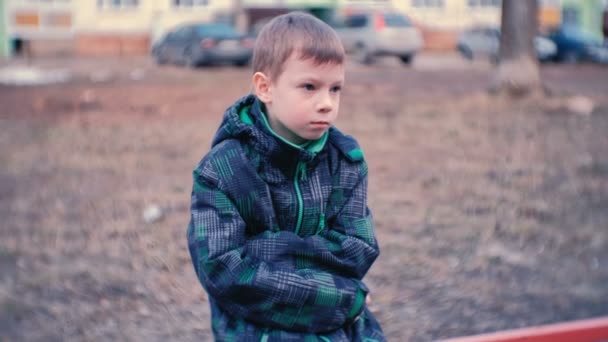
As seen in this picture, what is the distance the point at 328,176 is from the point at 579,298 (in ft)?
8.77

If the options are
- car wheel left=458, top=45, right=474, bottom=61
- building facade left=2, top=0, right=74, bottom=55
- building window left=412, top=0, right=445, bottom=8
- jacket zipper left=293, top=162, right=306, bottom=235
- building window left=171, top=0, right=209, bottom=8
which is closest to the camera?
jacket zipper left=293, top=162, right=306, bottom=235

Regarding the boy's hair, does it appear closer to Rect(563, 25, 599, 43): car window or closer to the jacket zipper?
the jacket zipper

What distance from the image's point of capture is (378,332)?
2.21 metres

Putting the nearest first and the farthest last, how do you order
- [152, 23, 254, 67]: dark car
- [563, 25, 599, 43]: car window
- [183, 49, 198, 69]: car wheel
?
[152, 23, 254, 67]: dark car
[183, 49, 198, 69]: car wheel
[563, 25, 599, 43]: car window

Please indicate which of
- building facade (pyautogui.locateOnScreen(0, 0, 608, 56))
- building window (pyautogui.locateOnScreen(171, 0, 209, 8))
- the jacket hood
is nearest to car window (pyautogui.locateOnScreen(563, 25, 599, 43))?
building facade (pyautogui.locateOnScreen(0, 0, 608, 56))

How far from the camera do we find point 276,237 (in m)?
2.03

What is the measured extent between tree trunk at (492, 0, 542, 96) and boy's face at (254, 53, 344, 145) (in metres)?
9.93

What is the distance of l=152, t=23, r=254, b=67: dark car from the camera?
2056 centimetres

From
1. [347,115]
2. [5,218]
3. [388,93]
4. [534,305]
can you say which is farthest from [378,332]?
[388,93]

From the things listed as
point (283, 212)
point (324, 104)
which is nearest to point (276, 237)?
point (283, 212)

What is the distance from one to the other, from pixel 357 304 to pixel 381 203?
4.04 metres

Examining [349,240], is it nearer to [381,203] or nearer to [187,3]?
[381,203]

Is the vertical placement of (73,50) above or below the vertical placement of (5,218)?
below

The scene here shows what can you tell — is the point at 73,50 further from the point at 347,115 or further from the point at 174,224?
the point at 174,224
